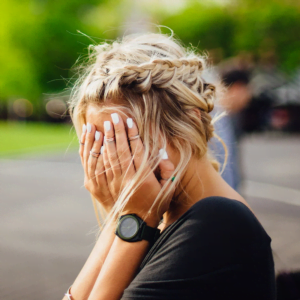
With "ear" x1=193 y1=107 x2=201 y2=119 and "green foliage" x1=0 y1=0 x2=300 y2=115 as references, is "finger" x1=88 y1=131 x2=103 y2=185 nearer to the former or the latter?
"ear" x1=193 y1=107 x2=201 y2=119

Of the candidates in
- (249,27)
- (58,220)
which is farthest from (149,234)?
(249,27)

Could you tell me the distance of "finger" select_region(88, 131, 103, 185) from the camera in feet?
6.04

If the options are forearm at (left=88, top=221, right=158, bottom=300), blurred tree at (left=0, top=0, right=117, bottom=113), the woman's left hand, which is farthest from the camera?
blurred tree at (left=0, top=0, right=117, bottom=113)

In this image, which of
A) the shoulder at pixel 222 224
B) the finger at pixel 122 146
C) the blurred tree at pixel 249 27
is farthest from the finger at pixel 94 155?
the blurred tree at pixel 249 27

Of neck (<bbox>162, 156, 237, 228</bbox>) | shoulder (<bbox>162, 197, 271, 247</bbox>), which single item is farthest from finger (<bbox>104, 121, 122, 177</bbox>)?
shoulder (<bbox>162, 197, 271, 247</bbox>)

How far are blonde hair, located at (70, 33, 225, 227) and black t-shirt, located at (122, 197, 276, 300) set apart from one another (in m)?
0.34

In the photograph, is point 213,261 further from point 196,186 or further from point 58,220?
point 58,220

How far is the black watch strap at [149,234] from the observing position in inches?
64.1

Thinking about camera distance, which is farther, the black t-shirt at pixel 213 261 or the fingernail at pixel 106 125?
the fingernail at pixel 106 125

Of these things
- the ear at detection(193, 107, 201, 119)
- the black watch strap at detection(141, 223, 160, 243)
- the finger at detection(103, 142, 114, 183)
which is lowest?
the black watch strap at detection(141, 223, 160, 243)

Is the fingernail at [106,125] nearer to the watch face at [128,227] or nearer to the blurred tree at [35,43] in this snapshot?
the watch face at [128,227]

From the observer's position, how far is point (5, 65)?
37469mm

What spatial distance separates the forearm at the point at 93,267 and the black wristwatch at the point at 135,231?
Result: 20 centimetres

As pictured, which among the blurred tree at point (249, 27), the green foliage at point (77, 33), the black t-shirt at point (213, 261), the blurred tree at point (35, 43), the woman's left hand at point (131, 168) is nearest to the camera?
the black t-shirt at point (213, 261)
